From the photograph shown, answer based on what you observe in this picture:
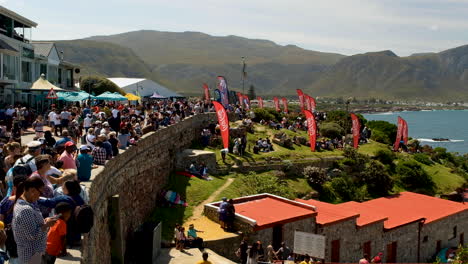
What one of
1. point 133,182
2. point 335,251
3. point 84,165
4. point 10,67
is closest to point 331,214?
point 335,251

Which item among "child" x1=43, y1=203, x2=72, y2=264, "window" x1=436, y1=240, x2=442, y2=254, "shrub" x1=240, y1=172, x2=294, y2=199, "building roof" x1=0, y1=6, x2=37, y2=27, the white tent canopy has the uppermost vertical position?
"building roof" x1=0, y1=6, x2=37, y2=27

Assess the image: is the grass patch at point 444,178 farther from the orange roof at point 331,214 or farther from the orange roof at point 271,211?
the orange roof at point 271,211

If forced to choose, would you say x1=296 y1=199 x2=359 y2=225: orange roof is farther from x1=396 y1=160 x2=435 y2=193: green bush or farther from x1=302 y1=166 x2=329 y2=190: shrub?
x1=396 y1=160 x2=435 y2=193: green bush

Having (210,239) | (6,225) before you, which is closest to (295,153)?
(210,239)

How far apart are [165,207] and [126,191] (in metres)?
6.04

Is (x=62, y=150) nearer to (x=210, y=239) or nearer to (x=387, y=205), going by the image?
(x=210, y=239)

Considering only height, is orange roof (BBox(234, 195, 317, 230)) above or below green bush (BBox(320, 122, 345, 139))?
below

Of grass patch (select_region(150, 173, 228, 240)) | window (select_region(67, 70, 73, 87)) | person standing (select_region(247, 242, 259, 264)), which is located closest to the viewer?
person standing (select_region(247, 242, 259, 264))

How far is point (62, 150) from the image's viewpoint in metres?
11.5

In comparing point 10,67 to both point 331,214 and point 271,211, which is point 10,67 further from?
point 331,214

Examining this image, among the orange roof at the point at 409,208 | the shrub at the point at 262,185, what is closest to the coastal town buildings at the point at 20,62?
the shrub at the point at 262,185

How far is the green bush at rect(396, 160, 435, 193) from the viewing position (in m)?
39.3

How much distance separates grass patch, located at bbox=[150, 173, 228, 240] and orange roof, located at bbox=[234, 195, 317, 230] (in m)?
2.51

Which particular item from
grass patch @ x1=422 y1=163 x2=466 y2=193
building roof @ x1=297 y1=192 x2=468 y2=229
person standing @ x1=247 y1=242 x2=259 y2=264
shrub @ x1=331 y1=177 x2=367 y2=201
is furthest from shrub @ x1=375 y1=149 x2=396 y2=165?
person standing @ x1=247 y1=242 x2=259 y2=264
